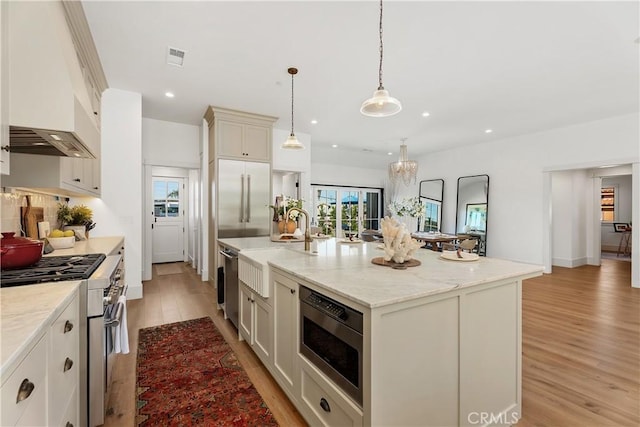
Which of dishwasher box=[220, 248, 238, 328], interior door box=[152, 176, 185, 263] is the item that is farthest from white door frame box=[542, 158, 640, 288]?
interior door box=[152, 176, 185, 263]

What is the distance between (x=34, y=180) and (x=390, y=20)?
9.85 ft

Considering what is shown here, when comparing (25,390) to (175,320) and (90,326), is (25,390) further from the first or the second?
(175,320)

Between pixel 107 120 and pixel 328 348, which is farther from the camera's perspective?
pixel 107 120

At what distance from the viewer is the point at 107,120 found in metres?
3.93

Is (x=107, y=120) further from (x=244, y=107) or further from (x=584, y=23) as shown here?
(x=584, y=23)

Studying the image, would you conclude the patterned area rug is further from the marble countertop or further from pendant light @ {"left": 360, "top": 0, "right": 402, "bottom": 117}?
pendant light @ {"left": 360, "top": 0, "right": 402, "bottom": 117}

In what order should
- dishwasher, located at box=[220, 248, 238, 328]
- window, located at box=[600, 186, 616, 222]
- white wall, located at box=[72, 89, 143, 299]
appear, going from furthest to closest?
window, located at box=[600, 186, 616, 222] < white wall, located at box=[72, 89, 143, 299] < dishwasher, located at box=[220, 248, 238, 328]

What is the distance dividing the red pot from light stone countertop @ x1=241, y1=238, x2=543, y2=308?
142 centimetres

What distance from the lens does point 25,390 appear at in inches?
34.2

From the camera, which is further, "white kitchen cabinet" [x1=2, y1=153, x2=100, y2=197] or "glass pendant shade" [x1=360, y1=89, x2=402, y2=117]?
"glass pendant shade" [x1=360, y1=89, x2=402, y2=117]

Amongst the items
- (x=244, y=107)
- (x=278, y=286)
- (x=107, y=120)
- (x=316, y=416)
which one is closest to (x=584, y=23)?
(x=278, y=286)

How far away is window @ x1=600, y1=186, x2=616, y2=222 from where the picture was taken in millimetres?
9062

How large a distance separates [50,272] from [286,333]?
53.2 inches

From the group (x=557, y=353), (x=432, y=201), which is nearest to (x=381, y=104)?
(x=557, y=353)
